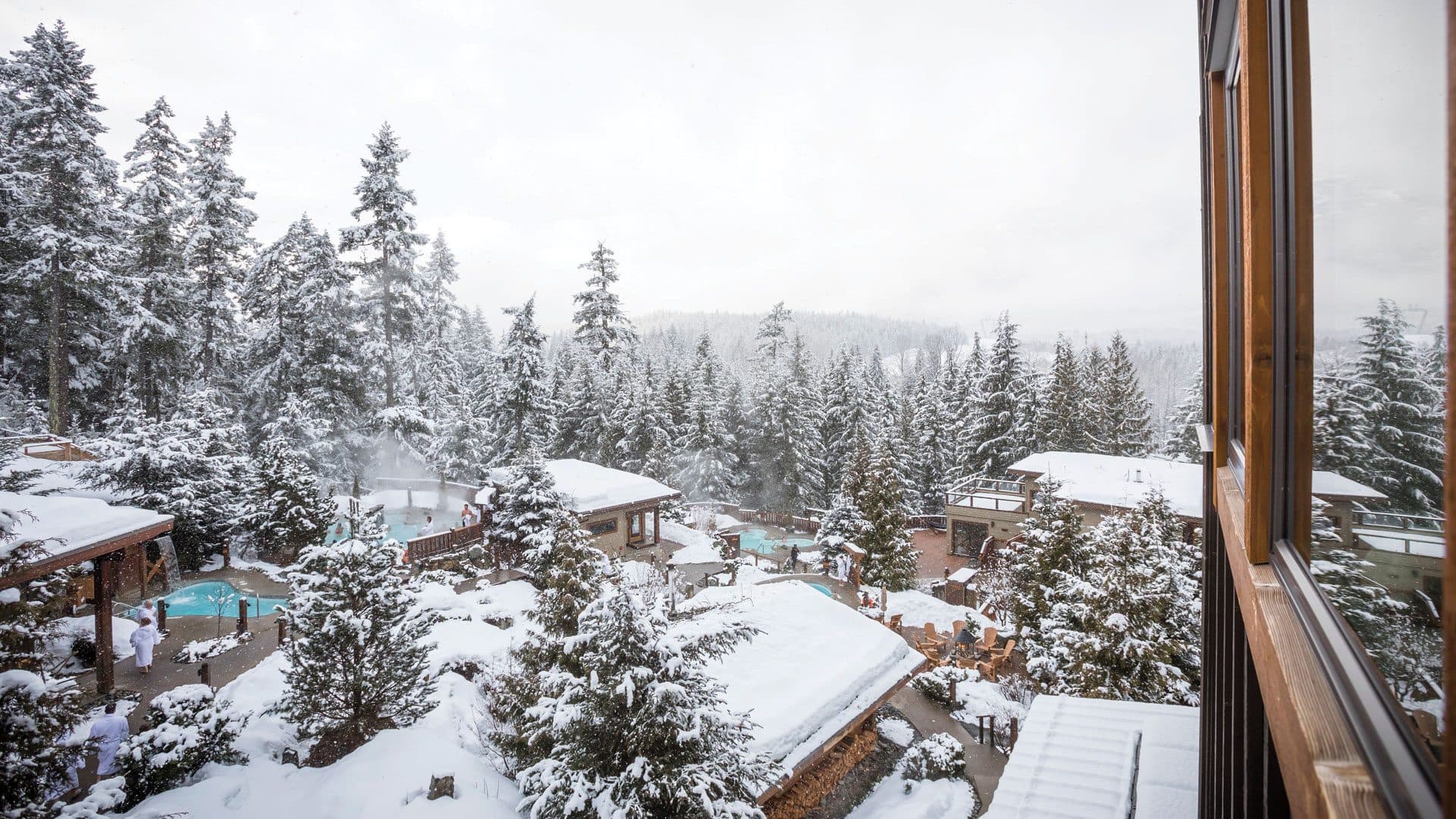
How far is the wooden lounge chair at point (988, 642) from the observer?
1498 centimetres

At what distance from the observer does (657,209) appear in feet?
338

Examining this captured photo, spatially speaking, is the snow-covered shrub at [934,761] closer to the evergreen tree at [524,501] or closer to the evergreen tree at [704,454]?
the evergreen tree at [524,501]

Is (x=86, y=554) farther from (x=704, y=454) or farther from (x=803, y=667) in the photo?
(x=704, y=454)

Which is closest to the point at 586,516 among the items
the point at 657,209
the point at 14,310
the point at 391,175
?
the point at 391,175

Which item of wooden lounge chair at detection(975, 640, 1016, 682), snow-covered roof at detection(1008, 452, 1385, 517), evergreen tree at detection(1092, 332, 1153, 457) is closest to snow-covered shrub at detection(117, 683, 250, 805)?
wooden lounge chair at detection(975, 640, 1016, 682)

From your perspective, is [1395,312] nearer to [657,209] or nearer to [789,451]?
[789,451]

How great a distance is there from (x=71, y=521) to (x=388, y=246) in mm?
17145

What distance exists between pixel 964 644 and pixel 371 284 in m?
24.6

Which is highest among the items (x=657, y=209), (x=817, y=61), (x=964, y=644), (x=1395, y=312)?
(x=657, y=209)

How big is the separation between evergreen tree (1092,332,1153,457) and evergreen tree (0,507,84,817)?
112ft

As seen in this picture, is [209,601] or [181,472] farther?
[181,472]

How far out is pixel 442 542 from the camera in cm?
1881

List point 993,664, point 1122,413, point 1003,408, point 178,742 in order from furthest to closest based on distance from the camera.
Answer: point 1122,413 → point 1003,408 → point 993,664 → point 178,742

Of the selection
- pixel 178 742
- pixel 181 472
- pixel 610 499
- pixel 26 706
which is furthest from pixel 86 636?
pixel 610 499
